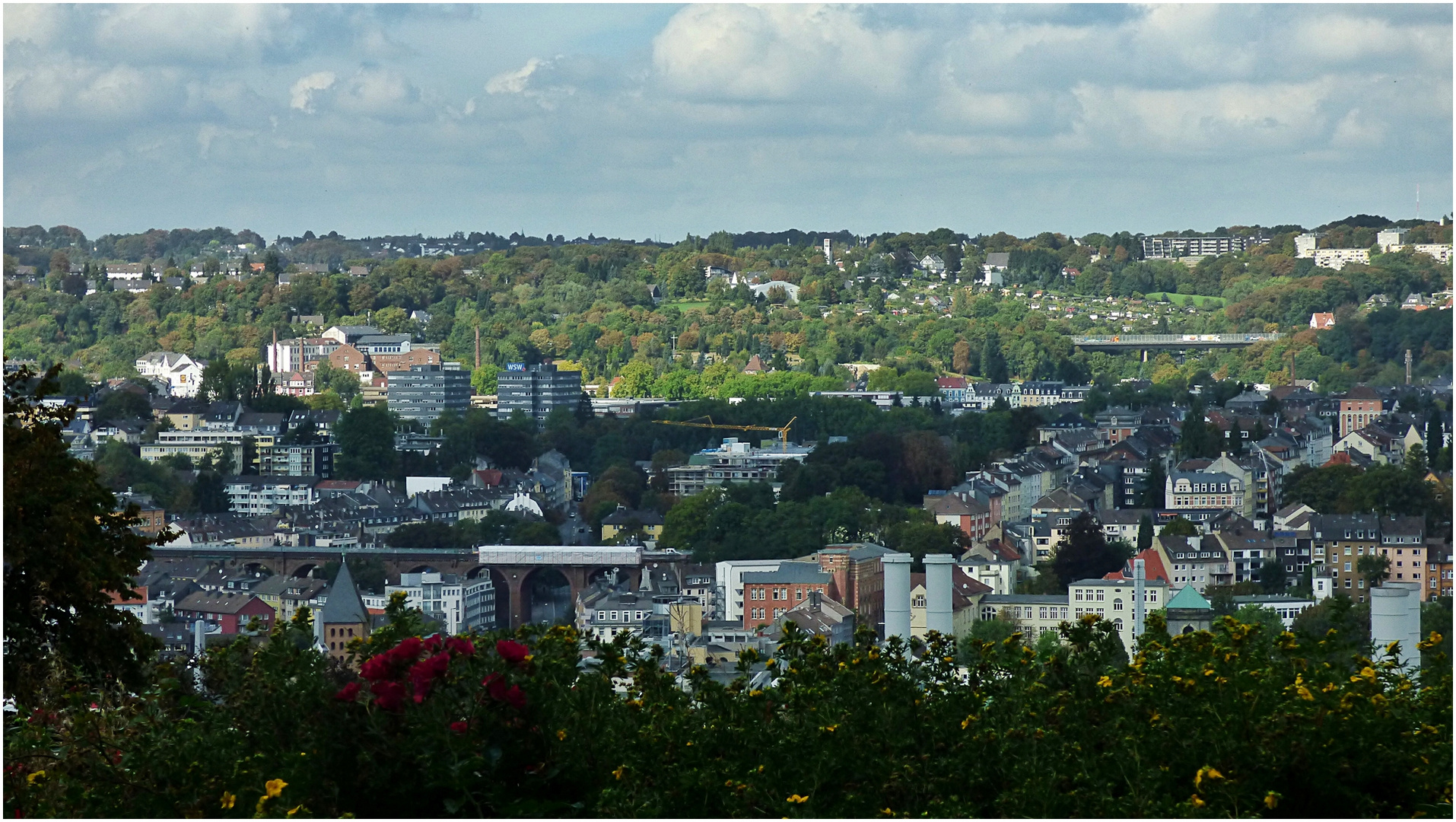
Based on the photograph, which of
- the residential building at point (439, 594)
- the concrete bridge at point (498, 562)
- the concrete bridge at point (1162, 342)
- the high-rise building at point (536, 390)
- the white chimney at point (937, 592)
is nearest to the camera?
the white chimney at point (937, 592)

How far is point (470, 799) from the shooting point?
8.35 feet

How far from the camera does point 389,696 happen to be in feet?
8.45

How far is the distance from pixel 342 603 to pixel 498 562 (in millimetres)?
5418

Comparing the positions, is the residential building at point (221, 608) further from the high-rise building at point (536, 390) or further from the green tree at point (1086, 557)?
the high-rise building at point (536, 390)

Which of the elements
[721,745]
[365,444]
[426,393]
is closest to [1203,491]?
[365,444]

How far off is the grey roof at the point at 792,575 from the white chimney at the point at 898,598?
195 inches

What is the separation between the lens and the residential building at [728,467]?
27.9 meters

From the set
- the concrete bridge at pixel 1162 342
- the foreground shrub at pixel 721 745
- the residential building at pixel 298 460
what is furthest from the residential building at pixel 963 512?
the foreground shrub at pixel 721 745

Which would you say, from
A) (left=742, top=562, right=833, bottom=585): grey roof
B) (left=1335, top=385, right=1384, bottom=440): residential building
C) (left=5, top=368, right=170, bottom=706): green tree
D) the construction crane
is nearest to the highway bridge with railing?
(left=1335, top=385, right=1384, bottom=440): residential building

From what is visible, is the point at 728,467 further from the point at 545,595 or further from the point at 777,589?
the point at 777,589

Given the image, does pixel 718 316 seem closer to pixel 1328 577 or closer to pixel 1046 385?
pixel 1046 385

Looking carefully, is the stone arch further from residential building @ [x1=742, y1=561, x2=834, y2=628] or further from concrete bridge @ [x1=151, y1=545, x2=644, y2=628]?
residential building @ [x1=742, y1=561, x2=834, y2=628]

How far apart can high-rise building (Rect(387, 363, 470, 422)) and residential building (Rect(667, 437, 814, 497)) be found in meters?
9.64

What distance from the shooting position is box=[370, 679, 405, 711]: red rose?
2574mm
